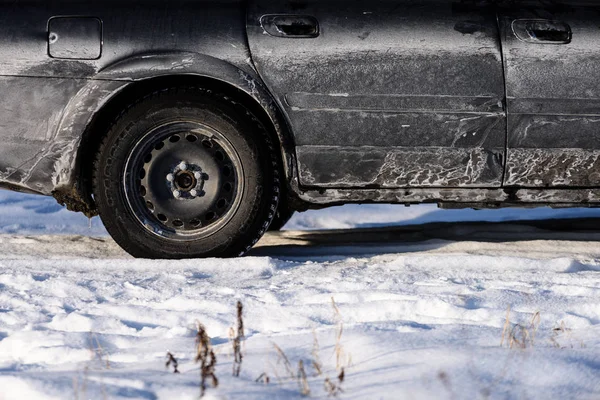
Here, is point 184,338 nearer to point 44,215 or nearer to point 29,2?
point 29,2

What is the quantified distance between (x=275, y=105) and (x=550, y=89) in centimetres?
128

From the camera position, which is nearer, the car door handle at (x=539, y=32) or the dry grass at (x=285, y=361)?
the dry grass at (x=285, y=361)

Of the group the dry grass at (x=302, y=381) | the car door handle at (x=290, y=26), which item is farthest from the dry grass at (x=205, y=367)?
the car door handle at (x=290, y=26)

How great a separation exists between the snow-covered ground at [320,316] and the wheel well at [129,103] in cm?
45

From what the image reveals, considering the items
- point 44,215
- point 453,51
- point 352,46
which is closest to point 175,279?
point 352,46

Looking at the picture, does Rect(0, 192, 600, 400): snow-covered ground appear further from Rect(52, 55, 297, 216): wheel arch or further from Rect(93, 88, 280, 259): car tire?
Rect(52, 55, 297, 216): wheel arch

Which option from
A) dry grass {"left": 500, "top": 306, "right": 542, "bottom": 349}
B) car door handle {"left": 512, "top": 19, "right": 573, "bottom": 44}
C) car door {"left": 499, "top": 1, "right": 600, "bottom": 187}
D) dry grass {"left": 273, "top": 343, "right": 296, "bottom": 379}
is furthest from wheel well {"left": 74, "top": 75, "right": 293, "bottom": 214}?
dry grass {"left": 273, "top": 343, "right": 296, "bottom": 379}

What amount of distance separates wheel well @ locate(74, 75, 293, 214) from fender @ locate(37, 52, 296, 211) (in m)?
0.04

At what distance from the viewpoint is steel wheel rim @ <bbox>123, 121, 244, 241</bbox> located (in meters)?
4.90

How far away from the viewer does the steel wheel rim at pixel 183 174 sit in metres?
4.90

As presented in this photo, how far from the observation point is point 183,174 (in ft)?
16.1

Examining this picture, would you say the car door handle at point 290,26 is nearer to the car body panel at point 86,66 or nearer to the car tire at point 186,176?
the car body panel at point 86,66

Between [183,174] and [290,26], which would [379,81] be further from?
[183,174]

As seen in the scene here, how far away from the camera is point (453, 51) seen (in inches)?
192
